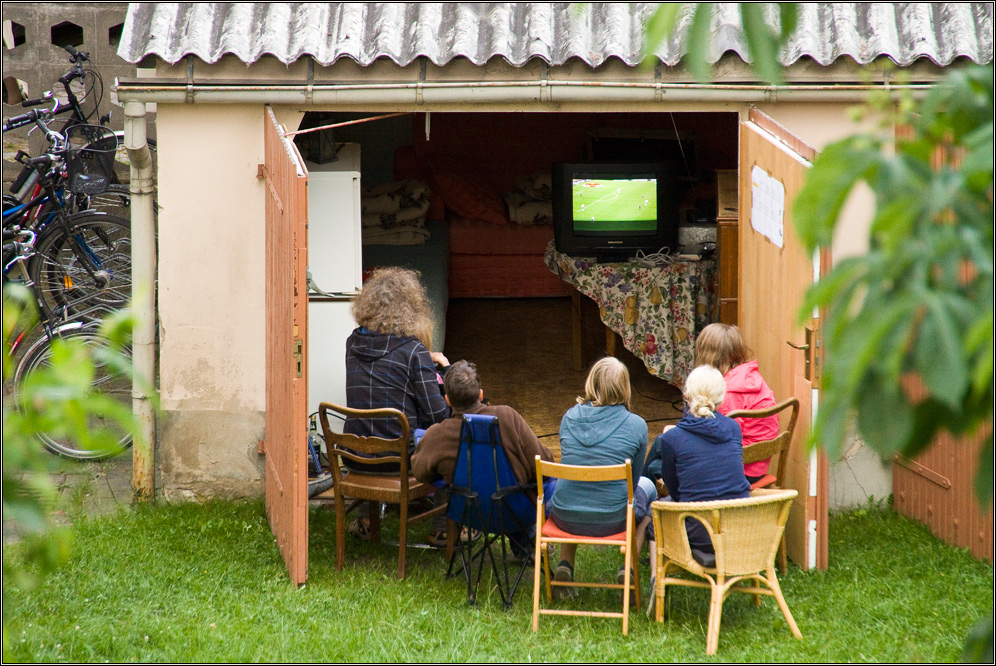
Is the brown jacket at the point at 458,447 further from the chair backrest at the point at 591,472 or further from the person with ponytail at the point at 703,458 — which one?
the person with ponytail at the point at 703,458

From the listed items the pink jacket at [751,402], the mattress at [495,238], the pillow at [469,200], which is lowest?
the pink jacket at [751,402]

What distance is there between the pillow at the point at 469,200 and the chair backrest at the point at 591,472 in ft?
20.8

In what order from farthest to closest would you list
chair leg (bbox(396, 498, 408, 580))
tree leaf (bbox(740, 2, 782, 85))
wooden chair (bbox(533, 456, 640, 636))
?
chair leg (bbox(396, 498, 408, 580)) < wooden chair (bbox(533, 456, 640, 636)) < tree leaf (bbox(740, 2, 782, 85))

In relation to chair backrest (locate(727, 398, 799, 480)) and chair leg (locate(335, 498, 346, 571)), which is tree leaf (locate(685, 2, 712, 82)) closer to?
chair backrest (locate(727, 398, 799, 480))

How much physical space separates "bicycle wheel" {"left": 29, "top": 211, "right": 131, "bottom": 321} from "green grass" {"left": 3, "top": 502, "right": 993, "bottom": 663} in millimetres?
1754

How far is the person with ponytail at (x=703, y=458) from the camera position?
453 centimetres

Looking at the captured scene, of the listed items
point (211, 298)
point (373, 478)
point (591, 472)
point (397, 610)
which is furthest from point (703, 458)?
point (211, 298)

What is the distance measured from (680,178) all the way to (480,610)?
6.35 metres

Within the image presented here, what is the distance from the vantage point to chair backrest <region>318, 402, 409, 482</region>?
5.01 meters

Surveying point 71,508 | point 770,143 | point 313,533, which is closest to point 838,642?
point 770,143

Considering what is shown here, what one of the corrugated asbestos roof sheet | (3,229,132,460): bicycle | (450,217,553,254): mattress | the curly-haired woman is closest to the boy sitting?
the curly-haired woman

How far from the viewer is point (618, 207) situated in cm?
841

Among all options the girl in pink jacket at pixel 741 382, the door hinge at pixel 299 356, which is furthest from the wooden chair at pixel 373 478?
the girl in pink jacket at pixel 741 382

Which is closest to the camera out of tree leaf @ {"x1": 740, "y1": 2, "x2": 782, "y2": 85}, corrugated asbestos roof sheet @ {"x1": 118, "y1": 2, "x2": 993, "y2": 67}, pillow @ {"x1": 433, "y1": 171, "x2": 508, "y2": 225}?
tree leaf @ {"x1": 740, "y1": 2, "x2": 782, "y2": 85}
